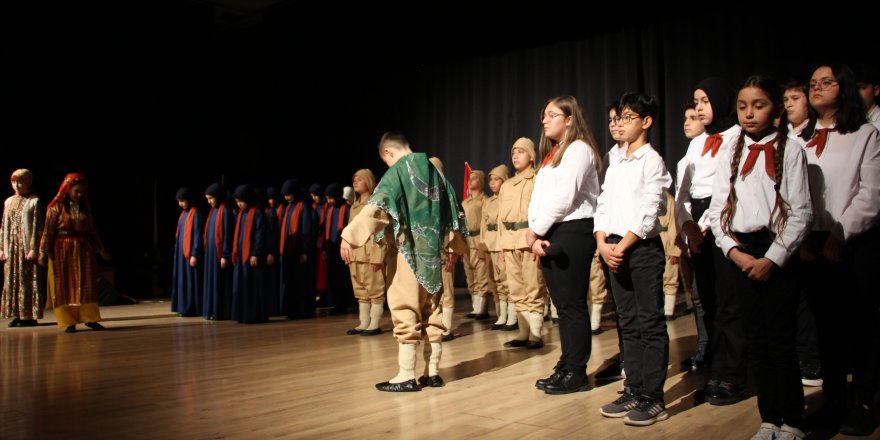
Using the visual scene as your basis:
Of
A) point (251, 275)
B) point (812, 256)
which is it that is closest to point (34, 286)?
point (251, 275)

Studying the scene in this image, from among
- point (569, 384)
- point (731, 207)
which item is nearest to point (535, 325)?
point (569, 384)

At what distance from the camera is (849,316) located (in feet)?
8.41

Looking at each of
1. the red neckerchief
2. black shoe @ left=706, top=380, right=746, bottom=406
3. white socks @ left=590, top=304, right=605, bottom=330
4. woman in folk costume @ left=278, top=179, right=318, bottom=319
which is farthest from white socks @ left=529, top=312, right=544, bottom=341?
the red neckerchief

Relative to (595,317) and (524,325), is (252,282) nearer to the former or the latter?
(524,325)

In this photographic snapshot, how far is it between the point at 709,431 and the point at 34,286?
6288 millimetres

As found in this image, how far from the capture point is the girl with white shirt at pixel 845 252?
8.27ft

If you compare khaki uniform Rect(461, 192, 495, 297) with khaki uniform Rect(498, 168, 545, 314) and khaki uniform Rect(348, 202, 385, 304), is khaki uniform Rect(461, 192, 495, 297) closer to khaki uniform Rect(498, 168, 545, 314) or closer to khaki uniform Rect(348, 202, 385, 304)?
khaki uniform Rect(348, 202, 385, 304)

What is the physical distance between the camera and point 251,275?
699cm

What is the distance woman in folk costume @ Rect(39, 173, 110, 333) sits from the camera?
607 centimetres

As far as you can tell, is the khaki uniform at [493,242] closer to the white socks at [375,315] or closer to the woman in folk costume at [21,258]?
the white socks at [375,315]

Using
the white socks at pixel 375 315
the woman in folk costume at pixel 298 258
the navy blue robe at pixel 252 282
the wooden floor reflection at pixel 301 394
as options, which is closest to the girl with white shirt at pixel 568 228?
the wooden floor reflection at pixel 301 394

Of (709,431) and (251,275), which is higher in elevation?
(251,275)

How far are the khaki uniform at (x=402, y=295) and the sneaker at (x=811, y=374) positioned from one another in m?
1.78

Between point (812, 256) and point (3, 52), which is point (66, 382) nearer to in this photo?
point (812, 256)
